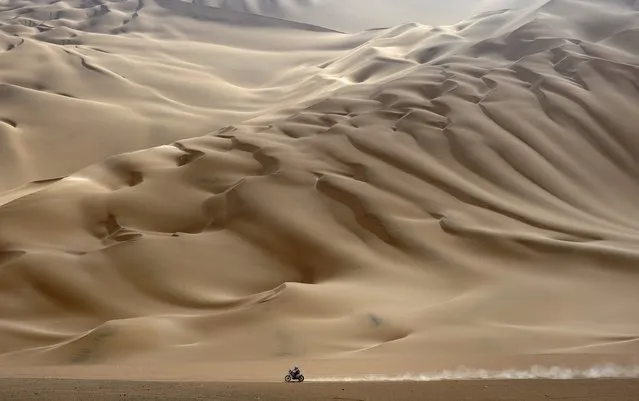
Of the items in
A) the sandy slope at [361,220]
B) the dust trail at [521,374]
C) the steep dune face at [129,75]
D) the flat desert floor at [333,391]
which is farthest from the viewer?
the steep dune face at [129,75]

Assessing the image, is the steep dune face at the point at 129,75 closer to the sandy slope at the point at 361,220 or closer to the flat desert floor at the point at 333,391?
the sandy slope at the point at 361,220

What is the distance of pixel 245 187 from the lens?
730 inches

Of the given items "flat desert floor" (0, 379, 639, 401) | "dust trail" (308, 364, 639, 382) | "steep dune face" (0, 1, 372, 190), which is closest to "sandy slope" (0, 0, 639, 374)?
"steep dune face" (0, 1, 372, 190)

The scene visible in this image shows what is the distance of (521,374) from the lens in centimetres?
852

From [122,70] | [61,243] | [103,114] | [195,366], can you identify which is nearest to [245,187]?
[61,243]

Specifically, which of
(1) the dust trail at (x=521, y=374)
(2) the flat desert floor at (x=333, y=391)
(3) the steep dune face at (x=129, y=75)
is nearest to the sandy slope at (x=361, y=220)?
(3) the steep dune face at (x=129, y=75)

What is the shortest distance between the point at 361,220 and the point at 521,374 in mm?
9215

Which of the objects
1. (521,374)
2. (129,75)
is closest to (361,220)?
(521,374)

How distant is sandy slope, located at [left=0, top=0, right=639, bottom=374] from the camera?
40.8 ft

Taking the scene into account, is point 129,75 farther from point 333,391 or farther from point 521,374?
point 333,391

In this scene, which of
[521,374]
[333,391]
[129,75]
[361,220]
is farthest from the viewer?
[129,75]

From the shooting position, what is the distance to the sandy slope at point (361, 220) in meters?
12.4

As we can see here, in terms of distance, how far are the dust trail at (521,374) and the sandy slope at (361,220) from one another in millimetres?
791

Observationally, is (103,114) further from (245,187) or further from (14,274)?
(14,274)
